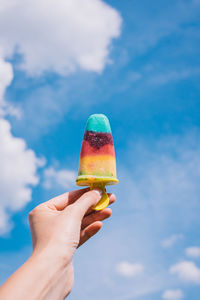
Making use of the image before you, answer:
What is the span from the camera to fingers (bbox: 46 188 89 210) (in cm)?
426

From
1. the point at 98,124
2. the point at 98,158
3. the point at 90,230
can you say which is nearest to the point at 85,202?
the point at 90,230

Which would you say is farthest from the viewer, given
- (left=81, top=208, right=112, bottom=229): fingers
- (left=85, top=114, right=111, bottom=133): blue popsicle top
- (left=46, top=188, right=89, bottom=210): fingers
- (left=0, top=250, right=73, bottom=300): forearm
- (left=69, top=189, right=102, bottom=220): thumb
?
(left=85, top=114, right=111, bottom=133): blue popsicle top

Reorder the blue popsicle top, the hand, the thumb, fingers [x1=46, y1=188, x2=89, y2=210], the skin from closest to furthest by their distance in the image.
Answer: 1. the skin
2. the hand
3. the thumb
4. fingers [x1=46, y1=188, x2=89, y2=210]
5. the blue popsicle top

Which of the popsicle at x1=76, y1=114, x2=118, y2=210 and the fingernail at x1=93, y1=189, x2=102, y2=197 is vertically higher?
the popsicle at x1=76, y1=114, x2=118, y2=210

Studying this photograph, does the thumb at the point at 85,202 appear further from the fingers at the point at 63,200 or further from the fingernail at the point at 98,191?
the fingers at the point at 63,200

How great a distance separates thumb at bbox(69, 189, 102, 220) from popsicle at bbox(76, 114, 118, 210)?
16 centimetres

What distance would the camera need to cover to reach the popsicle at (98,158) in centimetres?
435

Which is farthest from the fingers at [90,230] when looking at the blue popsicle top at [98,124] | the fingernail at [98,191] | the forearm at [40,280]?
the blue popsicle top at [98,124]

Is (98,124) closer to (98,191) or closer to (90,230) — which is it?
(98,191)

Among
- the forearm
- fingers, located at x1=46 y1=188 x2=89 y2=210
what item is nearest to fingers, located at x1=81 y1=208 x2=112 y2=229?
fingers, located at x1=46 y1=188 x2=89 y2=210

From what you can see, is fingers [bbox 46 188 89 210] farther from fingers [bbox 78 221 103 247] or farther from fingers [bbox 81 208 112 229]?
fingers [bbox 78 221 103 247]

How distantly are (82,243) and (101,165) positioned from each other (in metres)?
1.10

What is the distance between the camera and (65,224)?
3.37 metres

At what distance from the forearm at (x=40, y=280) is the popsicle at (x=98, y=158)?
1367mm
